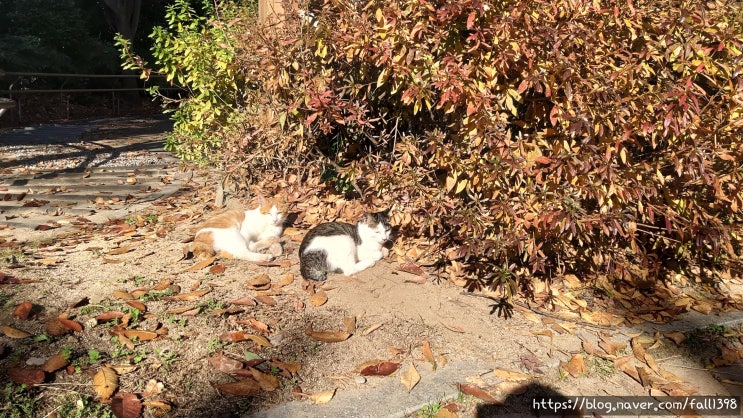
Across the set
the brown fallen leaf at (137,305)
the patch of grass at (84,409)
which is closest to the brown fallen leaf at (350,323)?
the brown fallen leaf at (137,305)

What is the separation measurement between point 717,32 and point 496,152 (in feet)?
4.77

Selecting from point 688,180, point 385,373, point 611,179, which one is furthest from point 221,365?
point 688,180

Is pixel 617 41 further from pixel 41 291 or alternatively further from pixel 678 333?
pixel 41 291

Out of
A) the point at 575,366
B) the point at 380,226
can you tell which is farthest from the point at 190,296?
the point at 575,366

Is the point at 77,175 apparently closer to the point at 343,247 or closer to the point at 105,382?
the point at 343,247

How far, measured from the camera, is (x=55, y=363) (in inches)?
109

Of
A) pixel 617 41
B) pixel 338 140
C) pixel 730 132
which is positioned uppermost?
pixel 617 41

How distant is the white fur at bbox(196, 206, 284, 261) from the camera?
4352mm

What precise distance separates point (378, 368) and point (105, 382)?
141 cm

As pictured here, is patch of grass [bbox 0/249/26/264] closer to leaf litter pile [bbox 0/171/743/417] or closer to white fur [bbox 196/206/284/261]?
leaf litter pile [bbox 0/171/743/417]

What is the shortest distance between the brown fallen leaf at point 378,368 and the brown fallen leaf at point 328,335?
27 centimetres

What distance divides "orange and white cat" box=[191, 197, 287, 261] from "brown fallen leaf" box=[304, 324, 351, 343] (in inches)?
46.3

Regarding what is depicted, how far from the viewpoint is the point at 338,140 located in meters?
5.21

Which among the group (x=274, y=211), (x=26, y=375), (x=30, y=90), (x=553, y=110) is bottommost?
(x=26, y=375)
